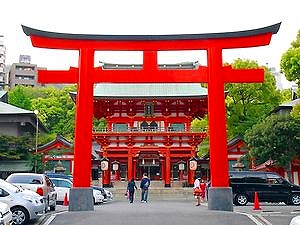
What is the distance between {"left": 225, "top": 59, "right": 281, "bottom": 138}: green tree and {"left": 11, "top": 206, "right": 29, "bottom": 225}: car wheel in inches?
1376

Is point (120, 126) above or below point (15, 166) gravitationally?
above

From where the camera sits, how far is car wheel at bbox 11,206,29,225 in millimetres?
13664

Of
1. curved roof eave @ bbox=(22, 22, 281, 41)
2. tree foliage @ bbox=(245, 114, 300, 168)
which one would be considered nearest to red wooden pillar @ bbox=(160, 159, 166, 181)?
tree foliage @ bbox=(245, 114, 300, 168)

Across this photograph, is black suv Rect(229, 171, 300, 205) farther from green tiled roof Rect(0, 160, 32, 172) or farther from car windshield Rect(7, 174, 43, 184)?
green tiled roof Rect(0, 160, 32, 172)

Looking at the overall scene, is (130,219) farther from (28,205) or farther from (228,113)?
(228,113)

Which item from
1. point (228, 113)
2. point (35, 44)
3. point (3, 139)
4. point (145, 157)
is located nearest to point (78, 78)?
point (35, 44)

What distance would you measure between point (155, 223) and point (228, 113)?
35.5 meters

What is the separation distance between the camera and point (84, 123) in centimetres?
1802

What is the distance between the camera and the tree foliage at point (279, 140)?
32.5 meters

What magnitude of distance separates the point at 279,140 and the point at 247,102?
1551cm

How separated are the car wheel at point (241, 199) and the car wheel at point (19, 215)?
14297mm

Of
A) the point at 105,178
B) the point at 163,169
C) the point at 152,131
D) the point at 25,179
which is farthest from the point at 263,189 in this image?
the point at 105,178

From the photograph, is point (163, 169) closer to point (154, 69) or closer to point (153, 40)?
point (154, 69)

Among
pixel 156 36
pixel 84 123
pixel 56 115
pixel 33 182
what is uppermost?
pixel 56 115
